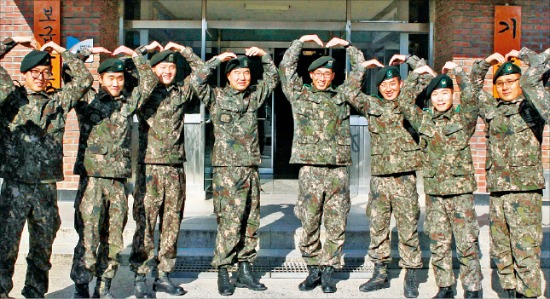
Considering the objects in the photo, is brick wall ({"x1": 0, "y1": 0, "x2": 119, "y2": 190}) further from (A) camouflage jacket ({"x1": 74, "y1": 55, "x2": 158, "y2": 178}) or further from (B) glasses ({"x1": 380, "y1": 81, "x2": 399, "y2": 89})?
(B) glasses ({"x1": 380, "y1": 81, "x2": 399, "y2": 89})

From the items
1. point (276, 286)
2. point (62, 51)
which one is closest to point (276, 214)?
point (276, 286)

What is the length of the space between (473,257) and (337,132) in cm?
158

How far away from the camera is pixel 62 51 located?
4.55 metres

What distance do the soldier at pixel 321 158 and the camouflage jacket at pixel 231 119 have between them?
39 cm

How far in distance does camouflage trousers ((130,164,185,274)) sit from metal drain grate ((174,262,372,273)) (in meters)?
0.80

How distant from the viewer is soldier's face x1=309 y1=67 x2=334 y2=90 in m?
5.05

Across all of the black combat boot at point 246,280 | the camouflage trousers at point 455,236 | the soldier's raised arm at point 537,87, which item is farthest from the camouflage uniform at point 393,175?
the black combat boot at point 246,280

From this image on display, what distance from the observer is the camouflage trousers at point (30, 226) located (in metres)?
4.23

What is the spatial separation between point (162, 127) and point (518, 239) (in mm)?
3131

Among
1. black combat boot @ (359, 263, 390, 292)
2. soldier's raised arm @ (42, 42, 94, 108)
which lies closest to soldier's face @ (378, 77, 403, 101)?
black combat boot @ (359, 263, 390, 292)

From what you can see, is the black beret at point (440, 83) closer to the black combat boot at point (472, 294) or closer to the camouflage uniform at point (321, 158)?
the camouflage uniform at point (321, 158)

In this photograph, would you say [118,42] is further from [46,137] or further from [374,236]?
[374,236]

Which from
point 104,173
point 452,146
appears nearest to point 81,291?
point 104,173

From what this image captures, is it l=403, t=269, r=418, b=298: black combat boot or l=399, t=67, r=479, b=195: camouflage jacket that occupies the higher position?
l=399, t=67, r=479, b=195: camouflage jacket
